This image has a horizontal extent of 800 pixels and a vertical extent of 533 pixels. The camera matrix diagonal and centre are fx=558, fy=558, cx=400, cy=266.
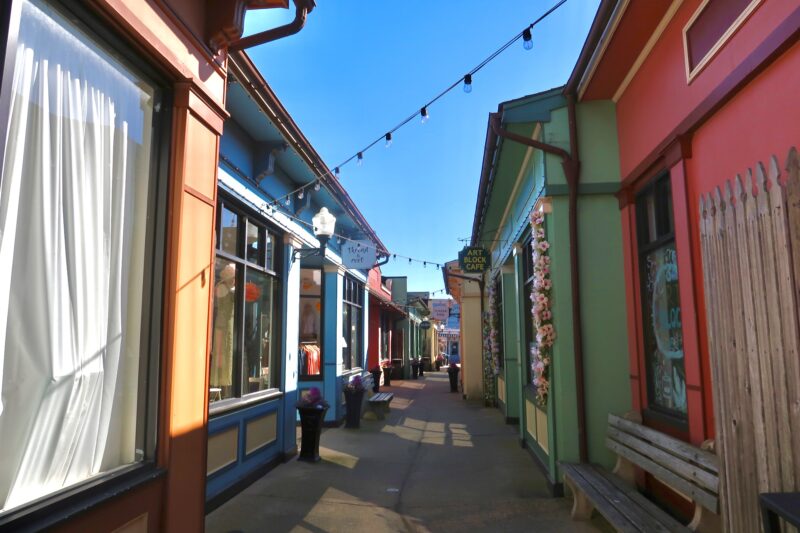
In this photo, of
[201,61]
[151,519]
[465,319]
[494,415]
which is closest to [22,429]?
[151,519]

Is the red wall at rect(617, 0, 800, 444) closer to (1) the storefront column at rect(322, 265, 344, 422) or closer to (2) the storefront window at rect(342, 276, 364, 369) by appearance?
(1) the storefront column at rect(322, 265, 344, 422)

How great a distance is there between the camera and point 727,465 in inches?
113

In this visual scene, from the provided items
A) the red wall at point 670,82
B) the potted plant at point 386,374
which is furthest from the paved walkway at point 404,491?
the potted plant at point 386,374

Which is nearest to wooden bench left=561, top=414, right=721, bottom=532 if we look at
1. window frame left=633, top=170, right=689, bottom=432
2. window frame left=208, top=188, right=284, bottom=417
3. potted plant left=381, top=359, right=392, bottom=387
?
window frame left=633, top=170, right=689, bottom=432

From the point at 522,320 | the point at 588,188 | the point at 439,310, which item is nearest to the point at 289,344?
the point at 522,320

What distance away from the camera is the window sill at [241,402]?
17.7ft

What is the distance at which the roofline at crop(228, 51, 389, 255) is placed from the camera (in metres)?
4.93

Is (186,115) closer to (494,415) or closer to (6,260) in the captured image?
(6,260)

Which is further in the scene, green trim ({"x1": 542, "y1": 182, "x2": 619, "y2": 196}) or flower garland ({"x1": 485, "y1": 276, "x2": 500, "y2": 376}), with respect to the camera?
flower garland ({"x1": 485, "y1": 276, "x2": 500, "y2": 376})

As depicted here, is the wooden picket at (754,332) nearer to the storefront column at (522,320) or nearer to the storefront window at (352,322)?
the storefront column at (522,320)

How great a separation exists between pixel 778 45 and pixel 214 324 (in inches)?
199

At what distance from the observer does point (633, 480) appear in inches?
197

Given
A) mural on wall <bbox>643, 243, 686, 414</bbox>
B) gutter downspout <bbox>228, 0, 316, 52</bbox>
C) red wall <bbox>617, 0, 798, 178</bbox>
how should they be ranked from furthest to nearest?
mural on wall <bbox>643, 243, 686, 414</bbox>
gutter downspout <bbox>228, 0, 316, 52</bbox>
red wall <bbox>617, 0, 798, 178</bbox>

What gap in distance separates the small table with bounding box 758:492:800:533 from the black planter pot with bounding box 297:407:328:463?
5.59 metres
